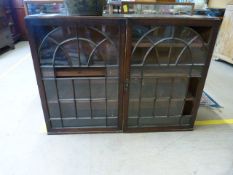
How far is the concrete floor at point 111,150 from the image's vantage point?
1515mm

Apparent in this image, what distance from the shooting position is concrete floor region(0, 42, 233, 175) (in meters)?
1.51

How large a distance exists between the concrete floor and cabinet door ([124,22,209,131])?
0.17m

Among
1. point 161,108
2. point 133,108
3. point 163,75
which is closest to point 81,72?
point 133,108

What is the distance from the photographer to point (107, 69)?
1.64 m

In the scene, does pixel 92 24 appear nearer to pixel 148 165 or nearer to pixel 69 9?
pixel 69 9

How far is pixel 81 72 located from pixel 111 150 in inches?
30.6

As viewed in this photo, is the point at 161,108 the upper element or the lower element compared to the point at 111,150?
upper

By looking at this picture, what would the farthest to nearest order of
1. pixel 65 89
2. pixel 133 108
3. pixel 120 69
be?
pixel 133 108 < pixel 65 89 < pixel 120 69

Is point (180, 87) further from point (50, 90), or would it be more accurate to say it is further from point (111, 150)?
point (50, 90)

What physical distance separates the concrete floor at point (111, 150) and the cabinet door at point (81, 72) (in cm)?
19

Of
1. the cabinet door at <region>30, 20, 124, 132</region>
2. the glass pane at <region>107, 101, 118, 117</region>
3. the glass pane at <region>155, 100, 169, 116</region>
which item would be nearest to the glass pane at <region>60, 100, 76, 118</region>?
the cabinet door at <region>30, 20, 124, 132</region>

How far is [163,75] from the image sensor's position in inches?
66.8

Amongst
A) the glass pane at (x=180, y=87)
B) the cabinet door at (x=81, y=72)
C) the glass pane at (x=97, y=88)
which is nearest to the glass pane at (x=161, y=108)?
the glass pane at (x=180, y=87)

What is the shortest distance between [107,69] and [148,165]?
0.91m
